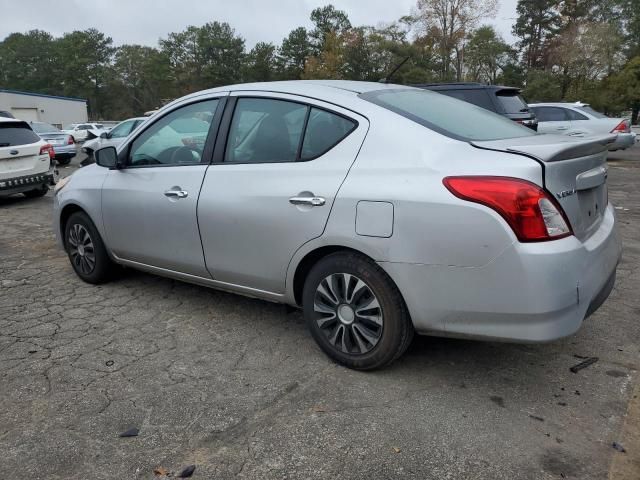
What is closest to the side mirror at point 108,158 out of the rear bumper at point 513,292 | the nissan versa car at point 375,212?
the nissan versa car at point 375,212

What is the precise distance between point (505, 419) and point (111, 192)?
328cm

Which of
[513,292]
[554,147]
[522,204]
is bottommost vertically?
[513,292]

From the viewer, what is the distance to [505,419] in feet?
8.60

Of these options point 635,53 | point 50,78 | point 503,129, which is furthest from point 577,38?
point 50,78

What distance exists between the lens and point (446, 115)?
3.21m

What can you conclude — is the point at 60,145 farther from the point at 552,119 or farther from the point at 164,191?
the point at 164,191

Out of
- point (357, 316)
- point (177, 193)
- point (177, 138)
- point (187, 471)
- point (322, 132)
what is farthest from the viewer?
point (177, 138)

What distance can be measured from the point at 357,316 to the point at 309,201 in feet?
2.27

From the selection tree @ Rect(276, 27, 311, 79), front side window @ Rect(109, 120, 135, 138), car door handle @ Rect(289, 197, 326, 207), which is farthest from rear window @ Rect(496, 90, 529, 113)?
tree @ Rect(276, 27, 311, 79)

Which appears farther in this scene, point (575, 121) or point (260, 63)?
point (260, 63)

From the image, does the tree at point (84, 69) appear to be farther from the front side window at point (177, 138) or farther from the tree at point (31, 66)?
the front side window at point (177, 138)

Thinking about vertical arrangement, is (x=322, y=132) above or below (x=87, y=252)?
above

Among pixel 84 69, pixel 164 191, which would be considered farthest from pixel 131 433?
pixel 84 69

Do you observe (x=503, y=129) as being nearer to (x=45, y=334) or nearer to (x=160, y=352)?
(x=160, y=352)
